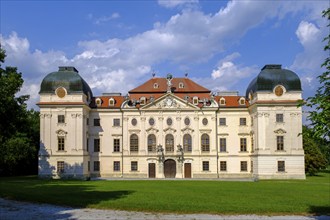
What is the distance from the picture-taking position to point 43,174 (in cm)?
6059

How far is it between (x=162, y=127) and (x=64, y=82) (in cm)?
1583

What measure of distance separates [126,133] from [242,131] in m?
17.5

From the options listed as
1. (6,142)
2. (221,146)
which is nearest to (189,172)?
(221,146)

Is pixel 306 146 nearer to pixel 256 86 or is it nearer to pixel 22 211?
pixel 256 86

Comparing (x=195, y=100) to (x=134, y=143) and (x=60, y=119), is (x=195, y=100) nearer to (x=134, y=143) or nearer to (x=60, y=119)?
(x=134, y=143)

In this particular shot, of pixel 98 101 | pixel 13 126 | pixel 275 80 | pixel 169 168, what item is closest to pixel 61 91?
pixel 98 101

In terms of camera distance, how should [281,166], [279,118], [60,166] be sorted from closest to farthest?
[281,166] → [279,118] → [60,166]

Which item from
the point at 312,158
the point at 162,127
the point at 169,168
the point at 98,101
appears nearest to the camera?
the point at 169,168

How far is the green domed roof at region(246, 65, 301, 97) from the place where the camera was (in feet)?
201

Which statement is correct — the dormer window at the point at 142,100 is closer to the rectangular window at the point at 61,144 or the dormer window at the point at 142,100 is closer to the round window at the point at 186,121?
the round window at the point at 186,121

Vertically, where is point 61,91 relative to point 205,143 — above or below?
above

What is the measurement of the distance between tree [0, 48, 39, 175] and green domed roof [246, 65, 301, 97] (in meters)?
31.7

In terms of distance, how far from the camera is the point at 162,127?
65625 mm

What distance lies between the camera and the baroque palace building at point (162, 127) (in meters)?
61.1
